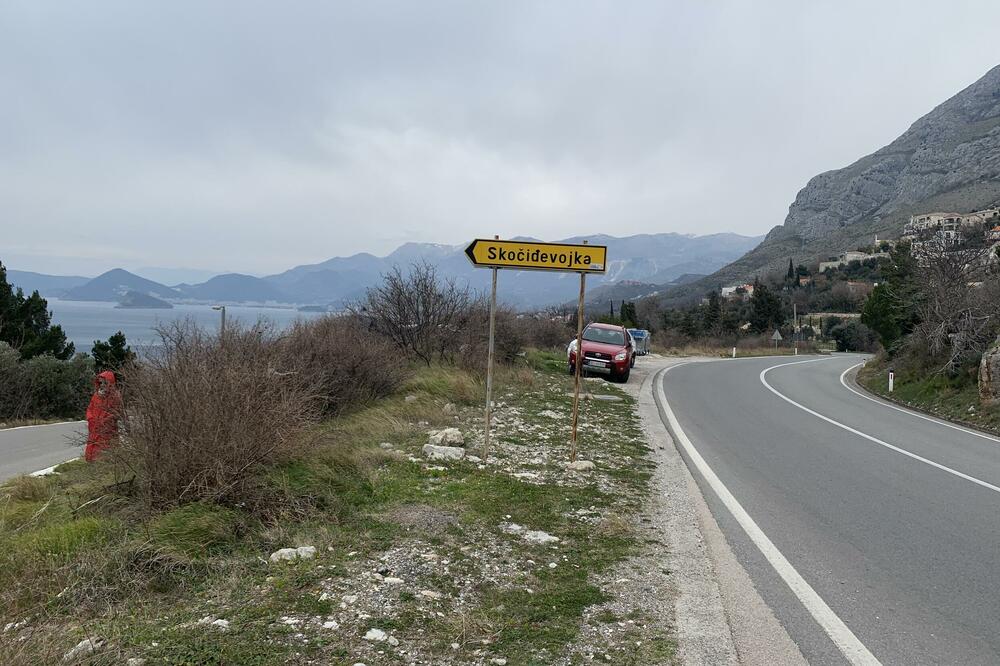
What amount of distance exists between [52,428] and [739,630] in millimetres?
18374

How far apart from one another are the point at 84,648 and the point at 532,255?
5.60m

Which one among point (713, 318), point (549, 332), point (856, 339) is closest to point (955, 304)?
point (549, 332)

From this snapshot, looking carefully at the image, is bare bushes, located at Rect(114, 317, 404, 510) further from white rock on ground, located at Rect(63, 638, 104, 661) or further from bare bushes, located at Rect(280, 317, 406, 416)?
bare bushes, located at Rect(280, 317, 406, 416)

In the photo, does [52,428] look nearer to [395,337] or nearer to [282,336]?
[395,337]

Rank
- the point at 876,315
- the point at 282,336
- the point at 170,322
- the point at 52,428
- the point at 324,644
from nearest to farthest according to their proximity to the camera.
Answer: the point at 324,644 → the point at 170,322 → the point at 282,336 → the point at 52,428 → the point at 876,315

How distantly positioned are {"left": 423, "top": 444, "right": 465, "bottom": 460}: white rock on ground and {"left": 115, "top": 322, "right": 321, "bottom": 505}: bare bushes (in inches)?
69.4

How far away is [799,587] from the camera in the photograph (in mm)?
4207

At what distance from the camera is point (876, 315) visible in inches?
1037

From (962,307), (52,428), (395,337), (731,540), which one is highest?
(962,307)

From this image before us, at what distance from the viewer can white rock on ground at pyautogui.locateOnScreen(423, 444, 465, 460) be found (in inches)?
281

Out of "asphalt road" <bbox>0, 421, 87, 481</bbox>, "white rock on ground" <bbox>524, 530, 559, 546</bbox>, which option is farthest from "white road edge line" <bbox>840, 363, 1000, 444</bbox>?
"asphalt road" <bbox>0, 421, 87, 481</bbox>

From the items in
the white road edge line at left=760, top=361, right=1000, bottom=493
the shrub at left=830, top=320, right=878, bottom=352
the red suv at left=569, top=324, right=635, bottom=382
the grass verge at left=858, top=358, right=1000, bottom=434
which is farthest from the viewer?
the shrub at left=830, top=320, right=878, bottom=352

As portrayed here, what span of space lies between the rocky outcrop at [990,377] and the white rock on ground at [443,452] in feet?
42.6

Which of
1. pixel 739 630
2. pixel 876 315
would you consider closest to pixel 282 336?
pixel 739 630
